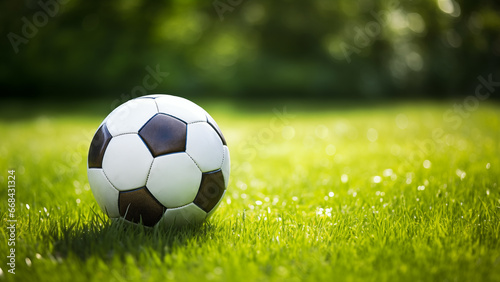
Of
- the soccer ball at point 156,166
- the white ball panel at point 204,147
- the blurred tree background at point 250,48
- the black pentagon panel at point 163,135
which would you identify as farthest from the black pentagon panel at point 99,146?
the blurred tree background at point 250,48

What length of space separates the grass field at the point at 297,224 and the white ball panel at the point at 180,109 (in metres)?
0.86

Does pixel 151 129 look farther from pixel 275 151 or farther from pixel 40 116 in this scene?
pixel 40 116

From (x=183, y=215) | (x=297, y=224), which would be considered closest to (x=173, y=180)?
(x=183, y=215)

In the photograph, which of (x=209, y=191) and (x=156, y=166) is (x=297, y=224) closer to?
(x=209, y=191)

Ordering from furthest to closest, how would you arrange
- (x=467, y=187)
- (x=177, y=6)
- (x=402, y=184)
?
1. (x=177, y=6)
2. (x=402, y=184)
3. (x=467, y=187)

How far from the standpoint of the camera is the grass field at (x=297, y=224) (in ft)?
7.32

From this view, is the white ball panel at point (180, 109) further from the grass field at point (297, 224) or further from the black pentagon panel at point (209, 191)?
the grass field at point (297, 224)

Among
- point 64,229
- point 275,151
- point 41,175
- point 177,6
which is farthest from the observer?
point 177,6

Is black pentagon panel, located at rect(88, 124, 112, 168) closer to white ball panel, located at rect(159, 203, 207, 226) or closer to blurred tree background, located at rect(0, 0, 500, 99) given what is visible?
white ball panel, located at rect(159, 203, 207, 226)

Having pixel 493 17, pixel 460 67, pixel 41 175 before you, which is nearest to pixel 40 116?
pixel 41 175

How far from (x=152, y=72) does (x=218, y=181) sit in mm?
15143

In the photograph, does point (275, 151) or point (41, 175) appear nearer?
point (41, 175)

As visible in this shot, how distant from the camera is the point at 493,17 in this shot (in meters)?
20.5

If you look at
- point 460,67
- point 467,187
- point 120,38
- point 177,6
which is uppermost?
point 177,6
